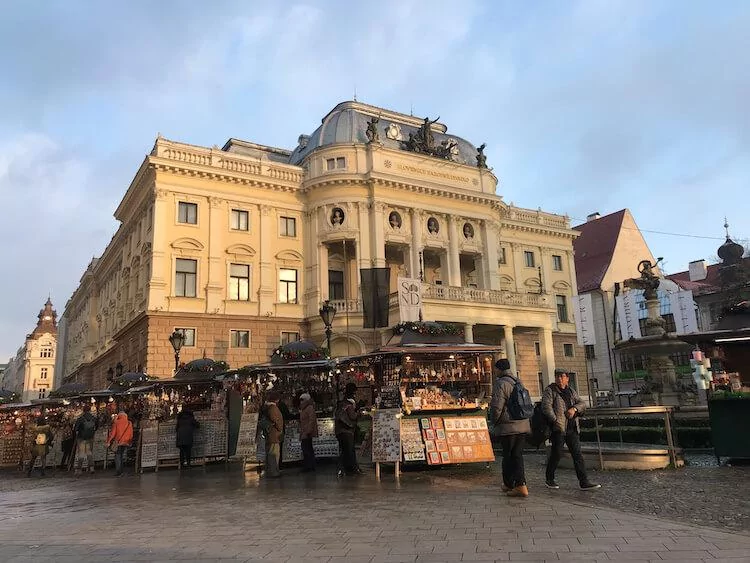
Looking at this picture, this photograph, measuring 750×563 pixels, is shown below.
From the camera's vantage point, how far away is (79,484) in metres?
15.8

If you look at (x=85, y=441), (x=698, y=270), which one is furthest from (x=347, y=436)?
(x=698, y=270)

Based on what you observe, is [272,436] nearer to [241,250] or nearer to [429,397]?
[429,397]

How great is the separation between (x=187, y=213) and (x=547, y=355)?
2293 cm

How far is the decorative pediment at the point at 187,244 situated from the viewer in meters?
Answer: 32.9

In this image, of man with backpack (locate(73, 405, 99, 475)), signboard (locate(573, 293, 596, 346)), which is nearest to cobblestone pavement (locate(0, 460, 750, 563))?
man with backpack (locate(73, 405, 99, 475))

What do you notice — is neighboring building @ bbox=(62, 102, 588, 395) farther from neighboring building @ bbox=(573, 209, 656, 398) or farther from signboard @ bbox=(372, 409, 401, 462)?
signboard @ bbox=(372, 409, 401, 462)

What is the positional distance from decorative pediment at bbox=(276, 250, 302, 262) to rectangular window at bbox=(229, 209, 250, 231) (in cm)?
250

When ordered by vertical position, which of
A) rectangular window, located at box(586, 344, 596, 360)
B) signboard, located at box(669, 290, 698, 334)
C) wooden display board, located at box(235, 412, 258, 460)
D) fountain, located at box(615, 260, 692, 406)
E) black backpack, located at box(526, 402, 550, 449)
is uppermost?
signboard, located at box(669, 290, 698, 334)

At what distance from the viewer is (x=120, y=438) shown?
18078mm

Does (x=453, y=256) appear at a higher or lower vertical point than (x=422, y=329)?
higher

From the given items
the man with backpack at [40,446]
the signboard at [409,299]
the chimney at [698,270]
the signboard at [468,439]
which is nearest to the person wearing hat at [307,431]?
the signboard at [468,439]

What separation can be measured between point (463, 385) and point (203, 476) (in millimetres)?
7128

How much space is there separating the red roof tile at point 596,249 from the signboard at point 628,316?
→ 7.28m

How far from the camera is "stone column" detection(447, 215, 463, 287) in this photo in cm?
3770
